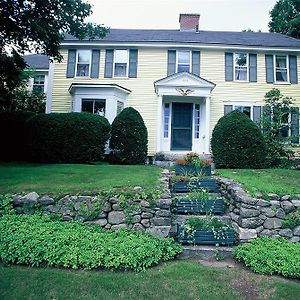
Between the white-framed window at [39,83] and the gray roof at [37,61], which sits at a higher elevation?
the gray roof at [37,61]

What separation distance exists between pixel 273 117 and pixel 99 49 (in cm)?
965

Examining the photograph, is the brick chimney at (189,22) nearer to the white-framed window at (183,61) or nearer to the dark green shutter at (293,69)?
the white-framed window at (183,61)

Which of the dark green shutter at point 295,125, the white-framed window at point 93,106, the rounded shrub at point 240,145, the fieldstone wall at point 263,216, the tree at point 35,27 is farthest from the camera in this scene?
the dark green shutter at point 295,125

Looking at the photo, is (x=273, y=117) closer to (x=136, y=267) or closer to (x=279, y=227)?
(x=279, y=227)

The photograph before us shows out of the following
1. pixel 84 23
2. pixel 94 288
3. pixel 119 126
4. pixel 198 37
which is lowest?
pixel 94 288

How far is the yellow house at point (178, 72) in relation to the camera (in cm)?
1409

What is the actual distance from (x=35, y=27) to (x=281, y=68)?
1217 cm

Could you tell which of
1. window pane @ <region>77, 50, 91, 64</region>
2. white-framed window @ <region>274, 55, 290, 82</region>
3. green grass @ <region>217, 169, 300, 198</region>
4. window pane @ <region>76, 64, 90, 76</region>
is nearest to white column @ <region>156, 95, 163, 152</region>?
window pane @ <region>76, 64, 90, 76</region>

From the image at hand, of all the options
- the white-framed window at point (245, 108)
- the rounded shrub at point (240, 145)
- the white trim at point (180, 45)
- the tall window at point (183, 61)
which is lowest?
the rounded shrub at point (240, 145)

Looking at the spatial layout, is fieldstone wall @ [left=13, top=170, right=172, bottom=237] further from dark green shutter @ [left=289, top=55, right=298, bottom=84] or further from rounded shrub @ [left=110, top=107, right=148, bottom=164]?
dark green shutter @ [left=289, top=55, right=298, bottom=84]

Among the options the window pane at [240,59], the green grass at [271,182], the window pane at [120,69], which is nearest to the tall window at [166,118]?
the window pane at [120,69]

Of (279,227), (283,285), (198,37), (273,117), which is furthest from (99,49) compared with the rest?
(283,285)

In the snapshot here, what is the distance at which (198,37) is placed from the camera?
15625 mm

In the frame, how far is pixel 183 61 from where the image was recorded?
14.5 metres
